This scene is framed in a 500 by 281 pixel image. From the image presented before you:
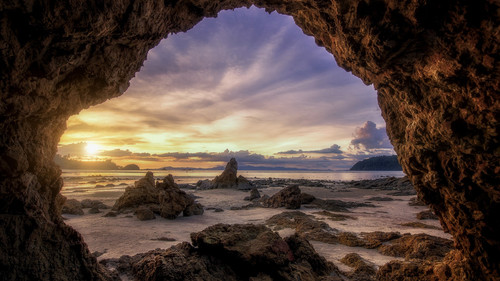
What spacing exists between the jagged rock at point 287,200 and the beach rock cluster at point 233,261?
11.0m

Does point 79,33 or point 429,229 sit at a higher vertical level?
point 79,33

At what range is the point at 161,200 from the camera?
13062 millimetres

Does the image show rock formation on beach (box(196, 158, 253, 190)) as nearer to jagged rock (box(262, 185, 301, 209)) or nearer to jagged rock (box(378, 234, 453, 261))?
jagged rock (box(262, 185, 301, 209))

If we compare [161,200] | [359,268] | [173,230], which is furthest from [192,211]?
[359,268]

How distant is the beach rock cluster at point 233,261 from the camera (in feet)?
14.1

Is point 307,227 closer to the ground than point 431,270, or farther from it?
closer to the ground

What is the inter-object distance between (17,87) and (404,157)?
22.3 feet

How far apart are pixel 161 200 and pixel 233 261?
9.70 m

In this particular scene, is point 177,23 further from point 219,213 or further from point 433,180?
point 219,213

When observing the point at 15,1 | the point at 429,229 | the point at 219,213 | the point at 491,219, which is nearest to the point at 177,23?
the point at 15,1

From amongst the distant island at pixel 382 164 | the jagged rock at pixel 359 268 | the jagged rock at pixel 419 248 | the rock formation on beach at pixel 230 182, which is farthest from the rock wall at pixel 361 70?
the distant island at pixel 382 164

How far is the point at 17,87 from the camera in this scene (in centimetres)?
308

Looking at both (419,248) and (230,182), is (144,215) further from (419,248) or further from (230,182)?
(230,182)

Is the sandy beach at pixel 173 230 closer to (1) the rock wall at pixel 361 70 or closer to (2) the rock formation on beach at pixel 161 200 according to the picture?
(2) the rock formation on beach at pixel 161 200
